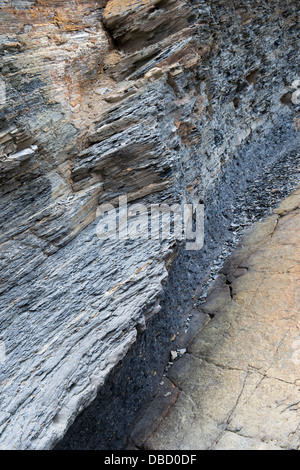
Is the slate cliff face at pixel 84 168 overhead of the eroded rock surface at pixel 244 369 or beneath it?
overhead

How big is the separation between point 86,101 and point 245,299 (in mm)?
3822

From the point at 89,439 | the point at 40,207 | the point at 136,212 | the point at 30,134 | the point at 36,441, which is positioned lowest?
the point at 89,439

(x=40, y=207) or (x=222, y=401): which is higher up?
(x=40, y=207)

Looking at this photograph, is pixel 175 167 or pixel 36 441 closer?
pixel 36 441

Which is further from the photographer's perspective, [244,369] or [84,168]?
[84,168]

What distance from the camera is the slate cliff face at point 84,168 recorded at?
4.02 metres

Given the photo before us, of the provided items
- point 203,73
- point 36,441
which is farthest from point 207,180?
point 36,441

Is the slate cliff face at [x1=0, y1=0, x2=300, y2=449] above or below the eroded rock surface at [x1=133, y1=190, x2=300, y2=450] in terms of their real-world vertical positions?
above

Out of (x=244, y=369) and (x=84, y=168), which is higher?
(x=84, y=168)

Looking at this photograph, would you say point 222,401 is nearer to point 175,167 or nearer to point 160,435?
point 160,435

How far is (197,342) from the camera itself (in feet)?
17.2

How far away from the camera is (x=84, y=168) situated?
5.02m

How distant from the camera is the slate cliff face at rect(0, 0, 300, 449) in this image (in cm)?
402
